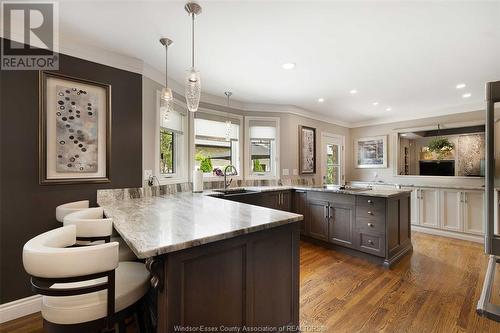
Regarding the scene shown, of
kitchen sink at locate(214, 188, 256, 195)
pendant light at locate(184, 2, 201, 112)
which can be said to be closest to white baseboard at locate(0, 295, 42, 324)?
pendant light at locate(184, 2, 201, 112)

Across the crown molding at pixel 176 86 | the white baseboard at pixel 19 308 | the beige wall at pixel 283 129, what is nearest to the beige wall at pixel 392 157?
the crown molding at pixel 176 86

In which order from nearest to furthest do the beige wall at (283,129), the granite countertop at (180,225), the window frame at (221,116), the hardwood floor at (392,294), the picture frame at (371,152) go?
the granite countertop at (180,225) < the hardwood floor at (392,294) < the beige wall at (283,129) < the window frame at (221,116) < the picture frame at (371,152)

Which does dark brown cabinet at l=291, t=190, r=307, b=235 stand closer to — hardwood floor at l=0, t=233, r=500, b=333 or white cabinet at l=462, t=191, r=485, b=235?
hardwood floor at l=0, t=233, r=500, b=333

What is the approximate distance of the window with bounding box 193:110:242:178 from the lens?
12.6 feet

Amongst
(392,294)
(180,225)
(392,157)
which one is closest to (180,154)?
(180,225)

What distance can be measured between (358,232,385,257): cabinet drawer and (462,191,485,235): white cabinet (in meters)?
2.35

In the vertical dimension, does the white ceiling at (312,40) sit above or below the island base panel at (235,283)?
above

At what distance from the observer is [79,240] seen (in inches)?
61.5

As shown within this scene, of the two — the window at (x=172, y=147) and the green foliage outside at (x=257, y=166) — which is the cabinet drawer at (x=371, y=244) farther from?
the window at (x=172, y=147)

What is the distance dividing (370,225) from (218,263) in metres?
2.64

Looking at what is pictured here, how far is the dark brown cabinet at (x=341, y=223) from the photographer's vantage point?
3346mm

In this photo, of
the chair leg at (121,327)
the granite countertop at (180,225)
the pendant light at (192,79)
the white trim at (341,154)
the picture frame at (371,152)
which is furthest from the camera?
the picture frame at (371,152)

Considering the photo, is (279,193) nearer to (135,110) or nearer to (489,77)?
(135,110)

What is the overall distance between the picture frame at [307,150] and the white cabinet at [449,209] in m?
2.14
